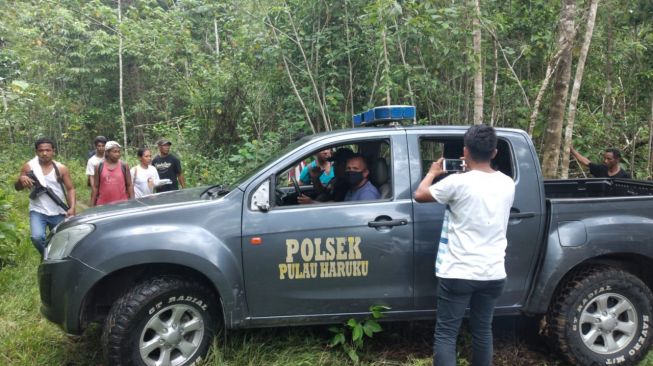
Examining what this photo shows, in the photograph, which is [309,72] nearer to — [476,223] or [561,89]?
[561,89]

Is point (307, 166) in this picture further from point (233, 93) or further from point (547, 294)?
point (233, 93)

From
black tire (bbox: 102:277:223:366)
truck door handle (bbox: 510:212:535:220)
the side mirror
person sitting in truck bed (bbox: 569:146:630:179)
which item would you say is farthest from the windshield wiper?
person sitting in truck bed (bbox: 569:146:630:179)

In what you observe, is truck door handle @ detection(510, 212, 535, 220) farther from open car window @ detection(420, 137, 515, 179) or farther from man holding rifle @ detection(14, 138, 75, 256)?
man holding rifle @ detection(14, 138, 75, 256)

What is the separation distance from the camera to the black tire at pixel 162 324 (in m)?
3.18

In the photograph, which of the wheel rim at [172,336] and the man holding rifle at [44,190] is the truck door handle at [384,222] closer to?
the wheel rim at [172,336]

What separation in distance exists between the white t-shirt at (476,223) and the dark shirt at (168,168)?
5183 mm

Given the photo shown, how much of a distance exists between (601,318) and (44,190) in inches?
220

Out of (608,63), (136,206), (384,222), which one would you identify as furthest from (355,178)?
(608,63)

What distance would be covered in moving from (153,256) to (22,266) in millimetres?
3634

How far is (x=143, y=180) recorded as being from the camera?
22.2 ft

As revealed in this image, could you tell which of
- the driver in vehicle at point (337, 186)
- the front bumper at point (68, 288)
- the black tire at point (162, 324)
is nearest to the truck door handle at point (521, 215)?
the driver in vehicle at point (337, 186)

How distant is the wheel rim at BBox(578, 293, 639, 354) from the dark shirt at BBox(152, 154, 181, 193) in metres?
5.64

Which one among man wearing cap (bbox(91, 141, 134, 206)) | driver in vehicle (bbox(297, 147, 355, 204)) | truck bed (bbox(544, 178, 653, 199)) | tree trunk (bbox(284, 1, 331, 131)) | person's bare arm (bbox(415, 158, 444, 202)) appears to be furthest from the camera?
tree trunk (bbox(284, 1, 331, 131))

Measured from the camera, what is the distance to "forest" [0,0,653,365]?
19.5 ft
